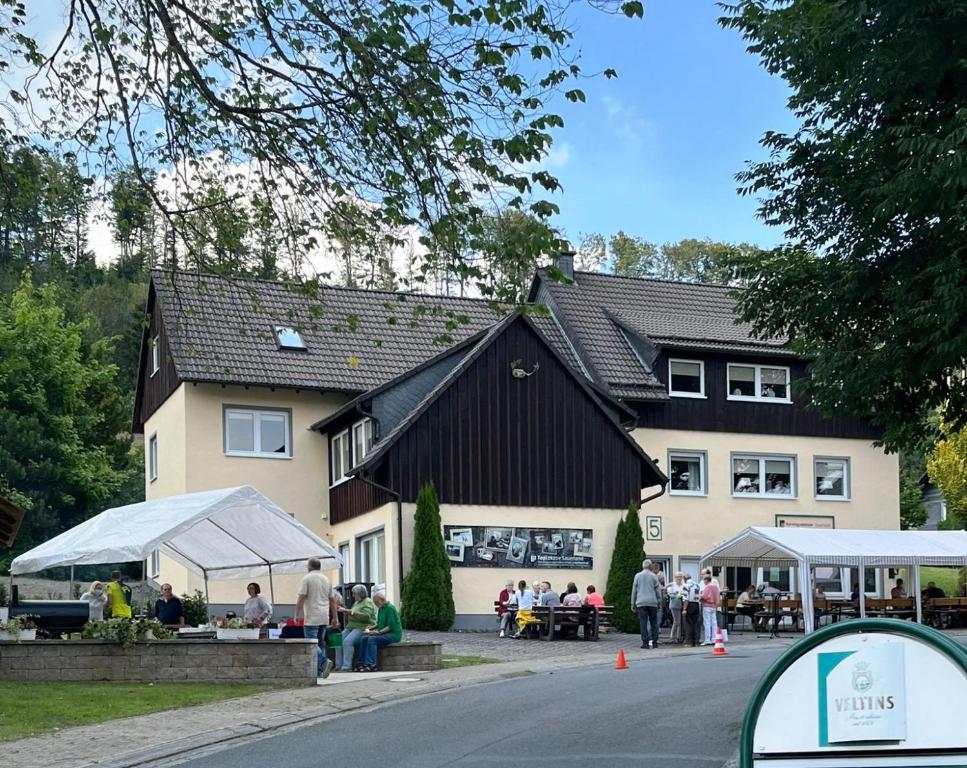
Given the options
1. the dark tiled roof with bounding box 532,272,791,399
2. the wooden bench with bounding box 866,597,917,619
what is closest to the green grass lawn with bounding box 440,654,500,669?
the wooden bench with bounding box 866,597,917,619

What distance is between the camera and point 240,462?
40.3 metres

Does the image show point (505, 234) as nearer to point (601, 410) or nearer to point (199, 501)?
point (199, 501)

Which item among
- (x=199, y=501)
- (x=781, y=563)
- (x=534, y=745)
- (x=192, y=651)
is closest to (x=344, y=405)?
(x=781, y=563)

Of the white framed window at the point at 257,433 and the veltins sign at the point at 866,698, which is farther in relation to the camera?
the white framed window at the point at 257,433

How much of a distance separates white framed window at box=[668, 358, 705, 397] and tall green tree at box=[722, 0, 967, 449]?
82.4 feet

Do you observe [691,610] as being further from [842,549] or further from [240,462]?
[240,462]

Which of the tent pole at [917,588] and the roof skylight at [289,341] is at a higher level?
the roof skylight at [289,341]

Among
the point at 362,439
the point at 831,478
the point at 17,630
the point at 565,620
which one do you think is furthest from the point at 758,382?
the point at 17,630

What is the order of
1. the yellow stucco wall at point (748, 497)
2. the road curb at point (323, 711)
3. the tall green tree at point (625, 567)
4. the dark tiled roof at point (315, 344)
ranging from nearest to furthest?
the road curb at point (323, 711) < the tall green tree at point (625, 567) < the dark tiled roof at point (315, 344) < the yellow stucco wall at point (748, 497)

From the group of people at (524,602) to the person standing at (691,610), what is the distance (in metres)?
1.94

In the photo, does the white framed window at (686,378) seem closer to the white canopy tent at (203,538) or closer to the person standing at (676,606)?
the person standing at (676,606)

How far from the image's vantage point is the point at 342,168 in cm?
1269

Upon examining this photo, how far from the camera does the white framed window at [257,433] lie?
40.3 metres

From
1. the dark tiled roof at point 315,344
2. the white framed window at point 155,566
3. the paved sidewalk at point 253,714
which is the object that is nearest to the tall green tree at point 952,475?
the dark tiled roof at point 315,344
